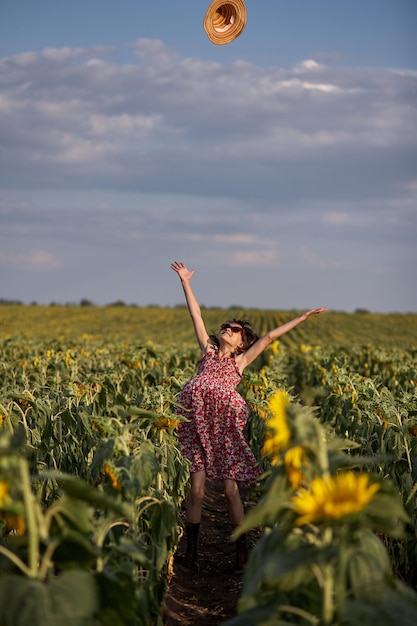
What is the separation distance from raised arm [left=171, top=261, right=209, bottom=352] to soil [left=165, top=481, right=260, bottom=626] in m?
1.62

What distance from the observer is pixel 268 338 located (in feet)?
20.0

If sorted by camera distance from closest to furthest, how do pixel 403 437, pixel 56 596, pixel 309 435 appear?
pixel 56 596
pixel 309 435
pixel 403 437

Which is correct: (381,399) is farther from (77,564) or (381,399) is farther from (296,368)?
(296,368)

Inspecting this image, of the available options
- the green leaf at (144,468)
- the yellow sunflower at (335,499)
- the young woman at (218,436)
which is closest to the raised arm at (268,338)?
the young woman at (218,436)

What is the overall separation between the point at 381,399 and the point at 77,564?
13.6ft

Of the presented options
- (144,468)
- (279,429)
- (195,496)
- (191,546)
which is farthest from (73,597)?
(191,546)

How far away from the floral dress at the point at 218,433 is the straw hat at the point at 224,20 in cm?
338

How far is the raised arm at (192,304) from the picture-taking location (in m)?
6.50

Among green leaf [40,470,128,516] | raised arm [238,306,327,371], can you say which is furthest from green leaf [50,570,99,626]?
raised arm [238,306,327,371]

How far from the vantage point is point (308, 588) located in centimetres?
304

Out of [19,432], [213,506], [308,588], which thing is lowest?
[213,506]

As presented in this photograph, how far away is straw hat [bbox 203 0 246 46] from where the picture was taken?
305 inches

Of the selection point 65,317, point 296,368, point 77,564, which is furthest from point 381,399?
point 65,317

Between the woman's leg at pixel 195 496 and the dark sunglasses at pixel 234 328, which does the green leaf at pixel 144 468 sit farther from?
the dark sunglasses at pixel 234 328
